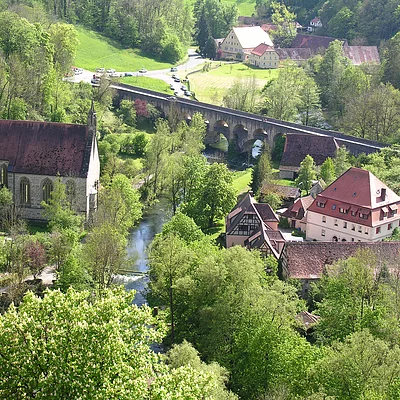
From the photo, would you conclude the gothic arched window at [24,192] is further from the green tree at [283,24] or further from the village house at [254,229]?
the green tree at [283,24]

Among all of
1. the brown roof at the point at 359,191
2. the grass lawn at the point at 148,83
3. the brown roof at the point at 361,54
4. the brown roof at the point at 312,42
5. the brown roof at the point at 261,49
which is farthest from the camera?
the brown roof at the point at 312,42

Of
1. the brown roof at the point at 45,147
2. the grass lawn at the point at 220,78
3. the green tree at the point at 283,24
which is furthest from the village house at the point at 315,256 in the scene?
the green tree at the point at 283,24

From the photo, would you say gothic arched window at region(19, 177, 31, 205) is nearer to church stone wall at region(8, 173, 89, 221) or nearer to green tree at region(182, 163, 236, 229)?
church stone wall at region(8, 173, 89, 221)

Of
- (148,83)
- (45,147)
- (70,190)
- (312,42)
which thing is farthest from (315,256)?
(312,42)

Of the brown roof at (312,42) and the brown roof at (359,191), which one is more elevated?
the brown roof at (359,191)

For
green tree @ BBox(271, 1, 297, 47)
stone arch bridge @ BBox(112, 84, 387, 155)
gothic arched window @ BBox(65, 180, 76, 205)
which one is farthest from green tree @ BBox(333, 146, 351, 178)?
green tree @ BBox(271, 1, 297, 47)

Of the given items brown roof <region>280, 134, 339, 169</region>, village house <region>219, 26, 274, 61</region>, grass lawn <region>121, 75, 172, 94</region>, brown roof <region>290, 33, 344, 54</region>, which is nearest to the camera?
brown roof <region>280, 134, 339, 169</region>
